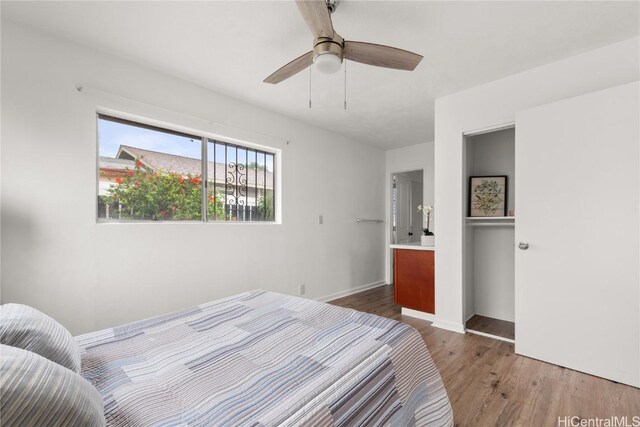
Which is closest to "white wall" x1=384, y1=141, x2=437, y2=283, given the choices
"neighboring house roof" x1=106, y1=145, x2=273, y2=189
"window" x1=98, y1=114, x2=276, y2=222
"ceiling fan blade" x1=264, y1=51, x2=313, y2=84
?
"window" x1=98, y1=114, x2=276, y2=222

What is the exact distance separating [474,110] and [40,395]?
134 inches

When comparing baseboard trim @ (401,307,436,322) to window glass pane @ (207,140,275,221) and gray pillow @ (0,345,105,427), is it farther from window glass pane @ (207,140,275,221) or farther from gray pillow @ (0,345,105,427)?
gray pillow @ (0,345,105,427)

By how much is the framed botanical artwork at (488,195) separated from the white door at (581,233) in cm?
74

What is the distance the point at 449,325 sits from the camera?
2.99 metres

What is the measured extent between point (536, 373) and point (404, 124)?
120 inches

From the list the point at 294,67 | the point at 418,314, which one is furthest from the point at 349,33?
the point at 418,314

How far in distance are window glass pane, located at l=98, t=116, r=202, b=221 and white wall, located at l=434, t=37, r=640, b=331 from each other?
2598 mm

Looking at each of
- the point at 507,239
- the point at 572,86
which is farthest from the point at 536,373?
the point at 572,86

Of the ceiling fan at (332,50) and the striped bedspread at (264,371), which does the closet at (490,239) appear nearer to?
the ceiling fan at (332,50)

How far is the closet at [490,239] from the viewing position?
311cm

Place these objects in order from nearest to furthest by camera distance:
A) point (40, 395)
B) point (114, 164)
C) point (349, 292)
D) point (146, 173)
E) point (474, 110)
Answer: point (40, 395)
point (114, 164)
point (146, 173)
point (474, 110)
point (349, 292)

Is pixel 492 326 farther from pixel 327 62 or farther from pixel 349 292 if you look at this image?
pixel 327 62

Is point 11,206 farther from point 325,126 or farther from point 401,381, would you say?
point 325,126

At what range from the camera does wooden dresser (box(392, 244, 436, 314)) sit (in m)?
3.30
